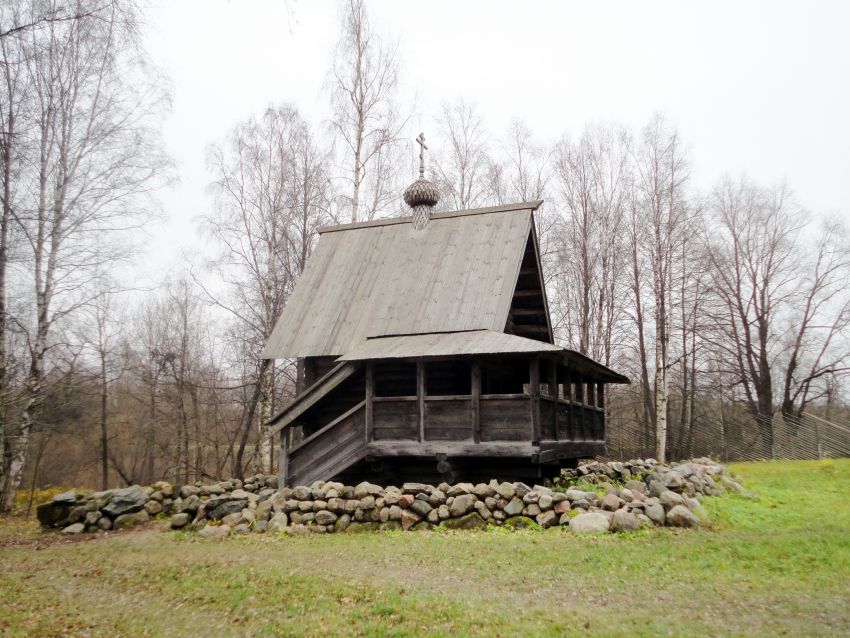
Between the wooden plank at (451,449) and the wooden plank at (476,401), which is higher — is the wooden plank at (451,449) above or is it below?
below

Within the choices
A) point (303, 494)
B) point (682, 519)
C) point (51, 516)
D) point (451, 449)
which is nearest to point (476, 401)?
point (451, 449)

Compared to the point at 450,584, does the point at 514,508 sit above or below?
above

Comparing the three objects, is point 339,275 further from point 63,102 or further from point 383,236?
point 63,102

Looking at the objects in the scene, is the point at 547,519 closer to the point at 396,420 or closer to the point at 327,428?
the point at 396,420

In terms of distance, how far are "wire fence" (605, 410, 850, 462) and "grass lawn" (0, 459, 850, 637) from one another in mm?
15526

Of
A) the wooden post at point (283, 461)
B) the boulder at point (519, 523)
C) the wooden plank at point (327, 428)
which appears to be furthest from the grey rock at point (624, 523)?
the wooden post at point (283, 461)

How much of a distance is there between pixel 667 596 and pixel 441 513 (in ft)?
15.9

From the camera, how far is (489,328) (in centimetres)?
1338

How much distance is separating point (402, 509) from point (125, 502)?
591cm

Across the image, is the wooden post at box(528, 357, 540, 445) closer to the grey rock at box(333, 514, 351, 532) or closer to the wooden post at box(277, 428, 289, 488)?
the grey rock at box(333, 514, 351, 532)

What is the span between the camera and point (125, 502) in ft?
42.0

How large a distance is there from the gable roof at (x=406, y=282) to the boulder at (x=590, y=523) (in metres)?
4.69

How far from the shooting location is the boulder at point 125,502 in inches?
496

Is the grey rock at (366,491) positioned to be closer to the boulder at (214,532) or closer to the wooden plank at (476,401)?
the wooden plank at (476,401)
